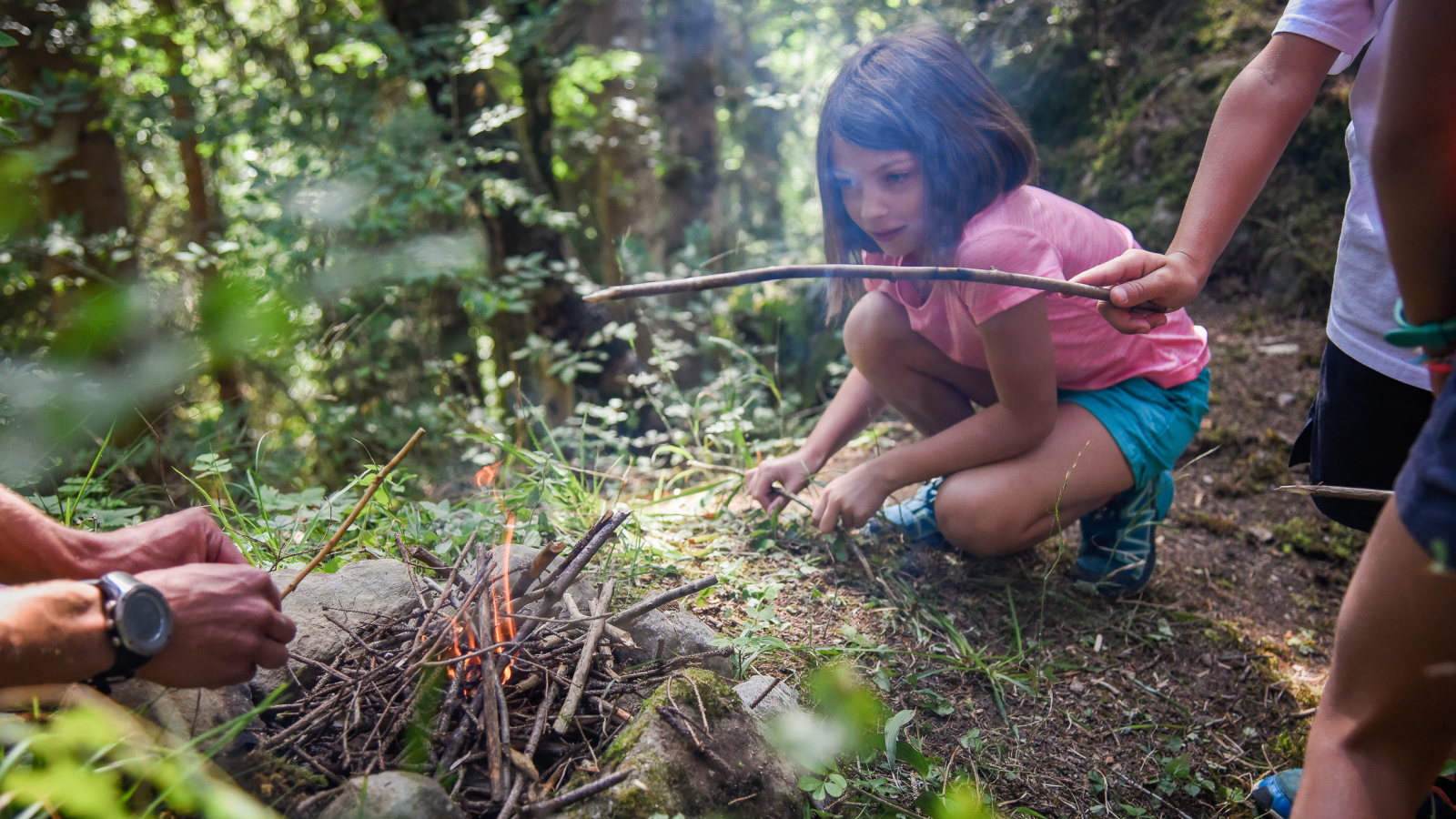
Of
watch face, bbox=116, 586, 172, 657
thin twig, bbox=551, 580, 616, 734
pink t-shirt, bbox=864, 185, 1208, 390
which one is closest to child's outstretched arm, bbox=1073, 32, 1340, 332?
pink t-shirt, bbox=864, 185, 1208, 390

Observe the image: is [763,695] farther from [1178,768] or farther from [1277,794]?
[1277,794]

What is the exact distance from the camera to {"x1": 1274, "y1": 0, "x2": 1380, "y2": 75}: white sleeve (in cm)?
160

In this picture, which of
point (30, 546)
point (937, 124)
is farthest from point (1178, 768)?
point (30, 546)

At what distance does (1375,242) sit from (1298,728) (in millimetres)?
1311

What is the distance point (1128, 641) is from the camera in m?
2.33

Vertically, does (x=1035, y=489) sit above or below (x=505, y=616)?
below

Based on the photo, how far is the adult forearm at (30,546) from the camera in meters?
1.42

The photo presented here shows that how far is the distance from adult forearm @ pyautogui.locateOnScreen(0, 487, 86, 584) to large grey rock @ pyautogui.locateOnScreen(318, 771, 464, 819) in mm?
733

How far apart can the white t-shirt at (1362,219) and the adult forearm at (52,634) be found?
2379mm

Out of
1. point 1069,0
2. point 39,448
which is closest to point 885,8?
point 1069,0

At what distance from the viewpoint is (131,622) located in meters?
1.18

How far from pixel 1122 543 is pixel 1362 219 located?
4.07 feet

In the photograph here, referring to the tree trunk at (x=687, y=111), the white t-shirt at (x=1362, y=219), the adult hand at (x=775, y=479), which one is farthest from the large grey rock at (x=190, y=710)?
the tree trunk at (x=687, y=111)

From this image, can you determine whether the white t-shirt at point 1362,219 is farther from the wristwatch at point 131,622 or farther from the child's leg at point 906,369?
the wristwatch at point 131,622
